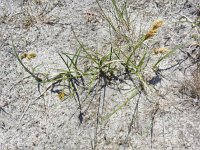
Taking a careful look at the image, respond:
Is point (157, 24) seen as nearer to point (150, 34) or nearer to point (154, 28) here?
point (154, 28)

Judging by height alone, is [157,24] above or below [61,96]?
above

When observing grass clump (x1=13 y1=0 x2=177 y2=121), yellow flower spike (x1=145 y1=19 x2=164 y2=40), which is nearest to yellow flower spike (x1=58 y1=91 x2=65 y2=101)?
grass clump (x1=13 y1=0 x2=177 y2=121)

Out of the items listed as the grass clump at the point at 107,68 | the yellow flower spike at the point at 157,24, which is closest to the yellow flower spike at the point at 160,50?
the grass clump at the point at 107,68

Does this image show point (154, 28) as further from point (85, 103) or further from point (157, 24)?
point (85, 103)

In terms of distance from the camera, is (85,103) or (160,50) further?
(160,50)

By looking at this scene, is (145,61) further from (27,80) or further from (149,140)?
(27,80)

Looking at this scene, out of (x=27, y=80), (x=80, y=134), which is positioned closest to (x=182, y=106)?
(x=80, y=134)

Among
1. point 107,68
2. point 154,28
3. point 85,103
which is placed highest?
point 154,28

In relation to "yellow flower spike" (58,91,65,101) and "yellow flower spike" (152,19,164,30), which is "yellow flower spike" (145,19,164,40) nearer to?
"yellow flower spike" (152,19,164,30)

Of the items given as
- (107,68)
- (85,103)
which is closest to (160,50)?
(107,68)
